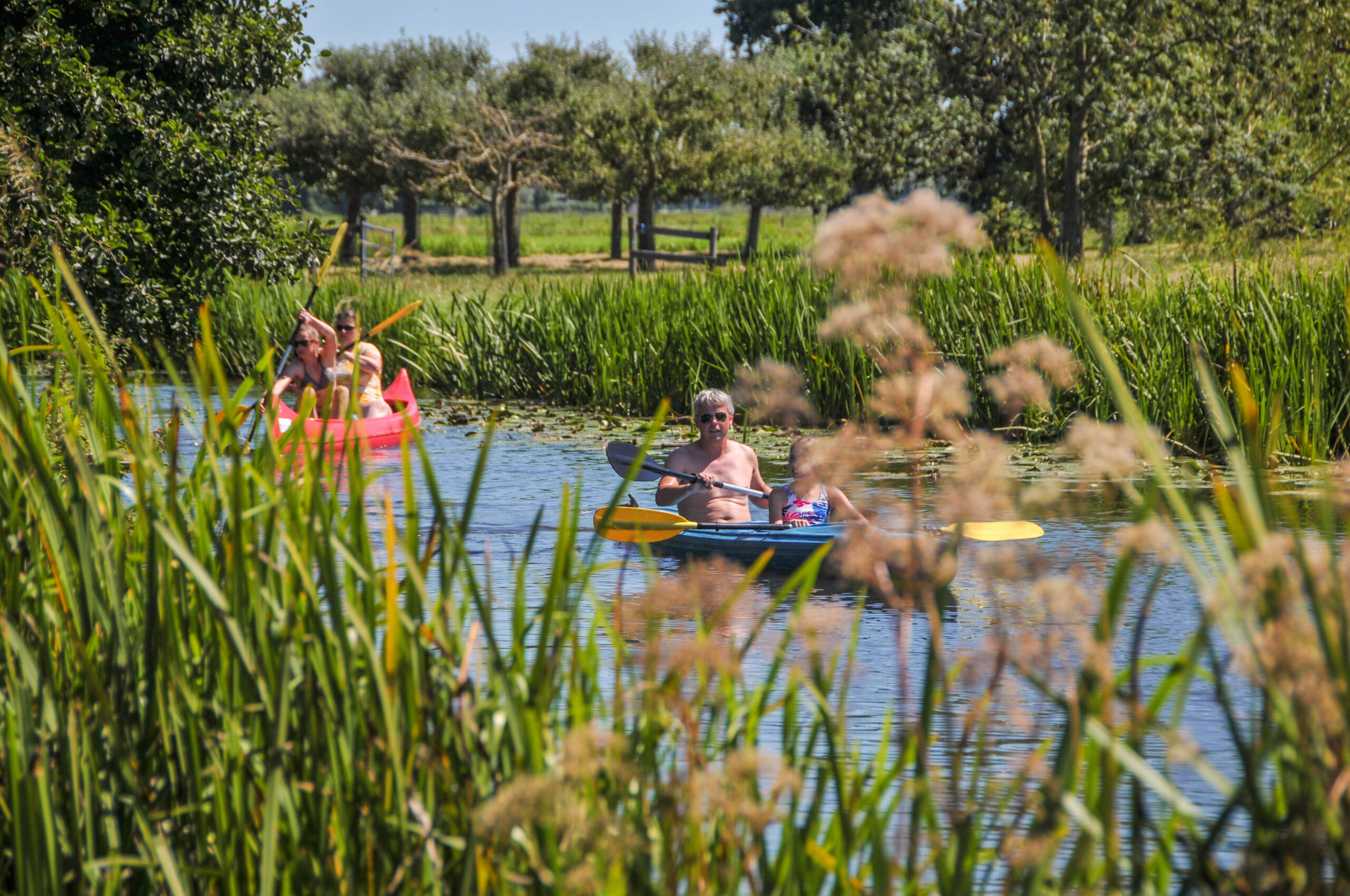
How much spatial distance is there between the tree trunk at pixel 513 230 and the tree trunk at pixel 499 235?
6.44 m

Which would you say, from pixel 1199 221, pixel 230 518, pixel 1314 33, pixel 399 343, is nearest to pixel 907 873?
pixel 230 518

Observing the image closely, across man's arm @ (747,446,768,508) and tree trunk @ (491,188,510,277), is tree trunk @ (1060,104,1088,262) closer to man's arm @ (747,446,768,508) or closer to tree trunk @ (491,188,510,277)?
tree trunk @ (491,188,510,277)

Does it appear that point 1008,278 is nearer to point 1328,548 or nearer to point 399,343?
point 399,343

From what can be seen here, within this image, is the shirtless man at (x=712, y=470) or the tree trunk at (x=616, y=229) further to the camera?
the tree trunk at (x=616, y=229)

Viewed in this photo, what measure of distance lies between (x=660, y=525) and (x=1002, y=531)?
6.04 ft

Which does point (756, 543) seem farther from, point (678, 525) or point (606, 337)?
point (606, 337)

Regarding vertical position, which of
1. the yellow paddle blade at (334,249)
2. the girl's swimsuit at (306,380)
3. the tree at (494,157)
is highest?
the tree at (494,157)

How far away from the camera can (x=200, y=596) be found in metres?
2.33

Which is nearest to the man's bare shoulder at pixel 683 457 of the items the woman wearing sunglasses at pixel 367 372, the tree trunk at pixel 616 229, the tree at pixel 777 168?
the woman wearing sunglasses at pixel 367 372

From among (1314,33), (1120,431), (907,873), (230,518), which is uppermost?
(1314,33)

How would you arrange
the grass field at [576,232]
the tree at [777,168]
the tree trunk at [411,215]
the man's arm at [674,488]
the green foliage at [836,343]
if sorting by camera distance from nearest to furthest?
the man's arm at [674,488]
the green foliage at [836,343]
the tree at [777,168]
the tree trunk at [411,215]
the grass field at [576,232]

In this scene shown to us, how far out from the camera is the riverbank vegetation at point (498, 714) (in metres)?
1.60

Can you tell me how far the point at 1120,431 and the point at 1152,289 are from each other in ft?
32.4

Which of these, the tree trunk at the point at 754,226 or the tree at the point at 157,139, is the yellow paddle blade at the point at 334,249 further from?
the tree trunk at the point at 754,226
